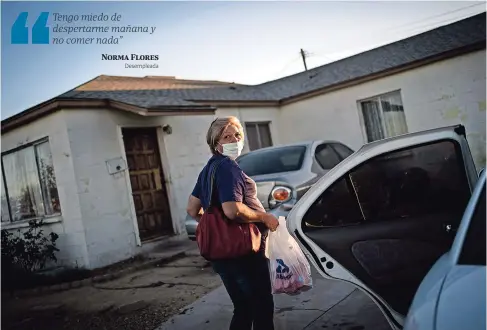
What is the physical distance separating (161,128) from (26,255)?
355 centimetres

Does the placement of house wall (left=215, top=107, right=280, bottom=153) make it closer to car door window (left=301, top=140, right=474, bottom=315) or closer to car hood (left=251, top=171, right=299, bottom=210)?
car hood (left=251, top=171, right=299, bottom=210)

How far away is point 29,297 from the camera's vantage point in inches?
250

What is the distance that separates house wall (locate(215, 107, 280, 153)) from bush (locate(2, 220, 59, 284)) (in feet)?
16.8

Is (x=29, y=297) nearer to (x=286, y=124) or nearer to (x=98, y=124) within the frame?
(x=98, y=124)

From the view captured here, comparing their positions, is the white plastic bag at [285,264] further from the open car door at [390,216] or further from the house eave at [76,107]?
the house eave at [76,107]

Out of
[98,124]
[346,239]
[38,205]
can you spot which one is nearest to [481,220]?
[346,239]

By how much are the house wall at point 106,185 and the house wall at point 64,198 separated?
11cm

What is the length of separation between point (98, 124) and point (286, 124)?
21.4 ft

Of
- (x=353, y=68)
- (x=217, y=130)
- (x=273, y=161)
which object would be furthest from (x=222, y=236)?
(x=353, y=68)

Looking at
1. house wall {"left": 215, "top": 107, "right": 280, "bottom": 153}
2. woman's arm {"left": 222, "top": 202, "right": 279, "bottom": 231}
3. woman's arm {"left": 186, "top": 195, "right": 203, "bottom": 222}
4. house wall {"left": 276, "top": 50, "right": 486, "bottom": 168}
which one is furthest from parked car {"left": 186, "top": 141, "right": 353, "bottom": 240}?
house wall {"left": 276, "top": 50, "right": 486, "bottom": 168}

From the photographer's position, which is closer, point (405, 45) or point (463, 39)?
point (463, 39)

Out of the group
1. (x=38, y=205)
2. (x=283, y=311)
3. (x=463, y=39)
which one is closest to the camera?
(x=283, y=311)

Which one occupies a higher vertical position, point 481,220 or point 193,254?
point 481,220

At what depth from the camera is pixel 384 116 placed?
11.6 meters
